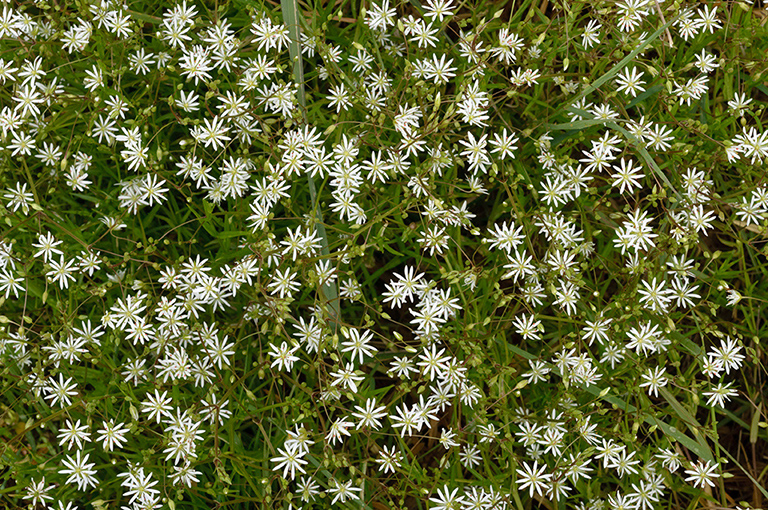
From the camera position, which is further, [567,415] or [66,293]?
[66,293]

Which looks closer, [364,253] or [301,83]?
[364,253]

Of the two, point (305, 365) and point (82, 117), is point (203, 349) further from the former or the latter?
point (82, 117)

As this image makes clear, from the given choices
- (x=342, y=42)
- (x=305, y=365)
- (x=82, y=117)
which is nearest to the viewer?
(x=305, y=365)

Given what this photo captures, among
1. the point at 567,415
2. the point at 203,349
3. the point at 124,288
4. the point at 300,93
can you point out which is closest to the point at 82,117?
the point at 124,288

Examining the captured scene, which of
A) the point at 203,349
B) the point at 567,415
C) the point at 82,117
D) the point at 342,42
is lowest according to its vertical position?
the point at 567,415

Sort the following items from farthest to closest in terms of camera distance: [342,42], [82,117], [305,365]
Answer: [342,42] → [82,117] → [305,365]

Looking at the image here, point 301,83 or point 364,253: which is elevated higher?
point 301,83

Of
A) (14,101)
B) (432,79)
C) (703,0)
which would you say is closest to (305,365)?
(432,79)

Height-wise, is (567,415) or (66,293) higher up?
(66,293)
